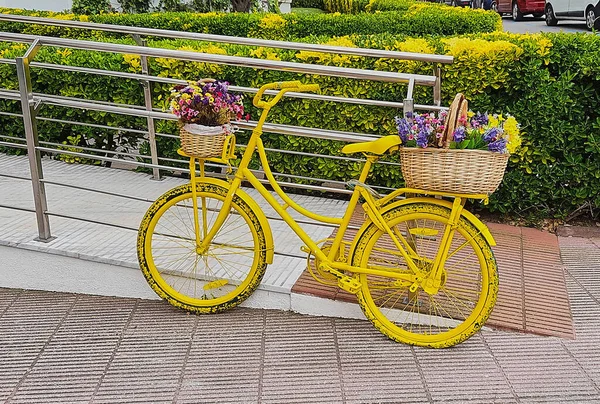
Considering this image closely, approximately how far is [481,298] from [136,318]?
1999 mm

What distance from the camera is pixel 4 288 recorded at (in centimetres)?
430

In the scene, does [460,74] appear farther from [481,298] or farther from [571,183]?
[481,298]

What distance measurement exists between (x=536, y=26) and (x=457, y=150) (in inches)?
859

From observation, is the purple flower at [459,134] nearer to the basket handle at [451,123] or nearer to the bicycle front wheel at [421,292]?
the basket handle at [451,123]

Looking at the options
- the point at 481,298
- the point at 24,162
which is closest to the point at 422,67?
the point at 481,298

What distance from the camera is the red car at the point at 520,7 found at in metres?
23.3

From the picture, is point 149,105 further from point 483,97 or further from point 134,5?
point 134,5

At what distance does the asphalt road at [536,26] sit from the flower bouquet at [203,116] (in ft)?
60.9

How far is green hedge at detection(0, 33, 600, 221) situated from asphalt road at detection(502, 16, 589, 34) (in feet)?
53.2

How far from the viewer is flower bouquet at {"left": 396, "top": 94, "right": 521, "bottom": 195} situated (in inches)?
119

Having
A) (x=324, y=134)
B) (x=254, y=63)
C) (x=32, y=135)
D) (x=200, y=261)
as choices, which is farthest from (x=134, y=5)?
(x=324, y=134)

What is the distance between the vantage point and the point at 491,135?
3.04m

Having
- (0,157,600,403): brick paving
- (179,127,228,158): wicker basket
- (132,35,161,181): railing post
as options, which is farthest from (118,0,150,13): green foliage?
(179,127,228,158): wicker basket

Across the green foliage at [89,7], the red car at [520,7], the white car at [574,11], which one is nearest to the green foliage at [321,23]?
the green foliage at [89,7]
